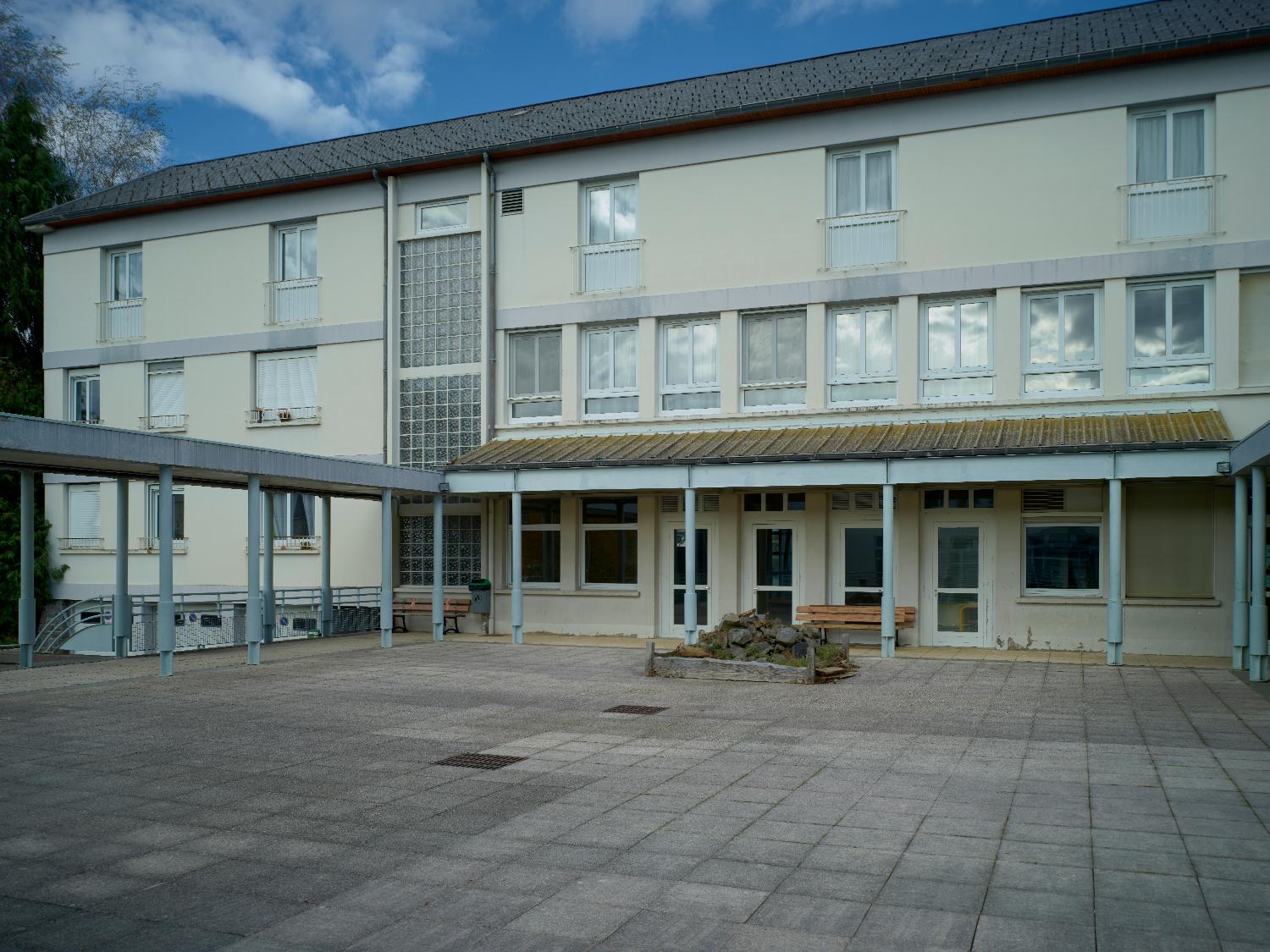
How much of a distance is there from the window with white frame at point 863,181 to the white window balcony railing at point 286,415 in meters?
11.2

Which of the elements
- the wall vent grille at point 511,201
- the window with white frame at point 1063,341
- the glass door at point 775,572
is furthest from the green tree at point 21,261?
the window with white frame at point 1063,341

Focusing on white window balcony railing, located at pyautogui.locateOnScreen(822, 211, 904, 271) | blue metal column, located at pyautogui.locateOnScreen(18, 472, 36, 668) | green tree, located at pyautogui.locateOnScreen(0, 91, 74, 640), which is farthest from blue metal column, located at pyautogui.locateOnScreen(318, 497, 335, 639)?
green tree, located at pyautogui.locateOnScreen(0, 91, 74, 640)

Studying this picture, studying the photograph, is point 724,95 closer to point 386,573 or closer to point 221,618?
point 386,573

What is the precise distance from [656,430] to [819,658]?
6639 mm

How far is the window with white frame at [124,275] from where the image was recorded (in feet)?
81.9

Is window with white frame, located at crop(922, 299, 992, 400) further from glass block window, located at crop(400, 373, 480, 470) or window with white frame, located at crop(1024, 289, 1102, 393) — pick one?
glass block window, located at crop(400, 373, 480, 470)

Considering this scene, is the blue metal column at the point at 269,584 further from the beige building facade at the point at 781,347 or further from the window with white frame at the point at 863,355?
the window with white frame at the point at 863,355

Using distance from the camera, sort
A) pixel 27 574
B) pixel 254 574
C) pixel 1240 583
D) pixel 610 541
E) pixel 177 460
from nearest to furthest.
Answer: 1. pixel 177 460
2. pixel 1240 583
3. pixel 254 574
4. pixel 27 574
5. pixel 610 541

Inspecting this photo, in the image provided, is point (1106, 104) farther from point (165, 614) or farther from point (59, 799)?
point (59, 799)

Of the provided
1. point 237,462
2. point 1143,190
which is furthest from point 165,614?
point 1143,190

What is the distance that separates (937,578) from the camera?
1762 centimetres

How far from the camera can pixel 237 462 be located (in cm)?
1448

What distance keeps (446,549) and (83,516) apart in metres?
9.88

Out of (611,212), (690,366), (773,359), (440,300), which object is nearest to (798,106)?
(611,212)
